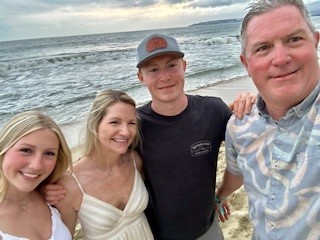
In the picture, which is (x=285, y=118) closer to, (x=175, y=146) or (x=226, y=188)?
(x=175, y=146)

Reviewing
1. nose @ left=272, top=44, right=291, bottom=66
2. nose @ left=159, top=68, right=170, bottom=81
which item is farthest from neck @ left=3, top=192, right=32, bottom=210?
nose @ left=272, top=44, right=291, bottom=66

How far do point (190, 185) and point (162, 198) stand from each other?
0.92 ft

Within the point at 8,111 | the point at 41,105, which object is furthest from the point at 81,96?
the point at 8,111

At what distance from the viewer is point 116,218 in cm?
266

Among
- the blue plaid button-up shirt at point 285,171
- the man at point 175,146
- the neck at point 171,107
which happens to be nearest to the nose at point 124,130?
the man at point 175,146

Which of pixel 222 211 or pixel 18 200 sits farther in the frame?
pixel 222 211

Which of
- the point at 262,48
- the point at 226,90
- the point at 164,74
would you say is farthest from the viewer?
the point at 226,90

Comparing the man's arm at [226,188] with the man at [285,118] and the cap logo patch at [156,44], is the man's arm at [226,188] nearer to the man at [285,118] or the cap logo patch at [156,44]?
the man at [285,118]

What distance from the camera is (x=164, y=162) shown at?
2.76 metres

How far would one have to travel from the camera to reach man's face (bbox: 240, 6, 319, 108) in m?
1.69

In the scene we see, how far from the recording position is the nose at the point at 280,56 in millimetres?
1697

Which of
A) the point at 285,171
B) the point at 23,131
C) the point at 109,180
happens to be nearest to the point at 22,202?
the point at 23,131

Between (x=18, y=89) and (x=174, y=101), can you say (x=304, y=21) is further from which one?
(x=18, y=89)

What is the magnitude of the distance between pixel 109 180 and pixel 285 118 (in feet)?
5.44
